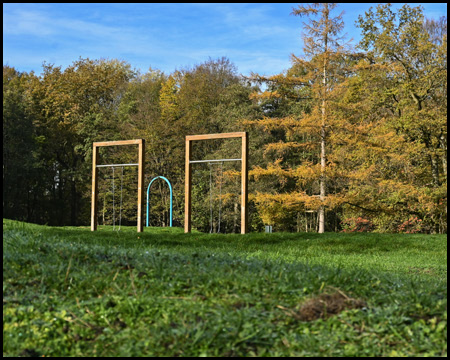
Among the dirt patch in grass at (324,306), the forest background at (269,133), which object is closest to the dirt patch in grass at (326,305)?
the dirt patch in grass at (324,306)

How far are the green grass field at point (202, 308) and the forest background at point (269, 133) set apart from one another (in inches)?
322

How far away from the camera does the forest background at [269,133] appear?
50.5ft

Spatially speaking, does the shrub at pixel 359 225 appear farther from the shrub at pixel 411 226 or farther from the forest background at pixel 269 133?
the shrub at pixel 411 226

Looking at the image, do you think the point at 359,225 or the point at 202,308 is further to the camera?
the point at 359,225

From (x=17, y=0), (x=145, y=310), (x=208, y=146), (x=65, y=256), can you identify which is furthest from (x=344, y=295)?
(x=208, y=146)

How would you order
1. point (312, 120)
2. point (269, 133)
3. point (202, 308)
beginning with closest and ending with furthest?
point (202, 308), point (312, 120), point (269, 133)

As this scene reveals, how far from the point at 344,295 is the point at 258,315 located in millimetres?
666

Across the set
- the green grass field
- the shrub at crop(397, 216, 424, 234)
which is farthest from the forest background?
the green grass field

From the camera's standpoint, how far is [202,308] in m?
3.25

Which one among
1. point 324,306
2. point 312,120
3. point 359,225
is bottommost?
point 324,306

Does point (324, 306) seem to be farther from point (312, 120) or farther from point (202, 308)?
point (312, 120)

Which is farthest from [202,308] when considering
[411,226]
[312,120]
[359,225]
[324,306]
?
[359,225]

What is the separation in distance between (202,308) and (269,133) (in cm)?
1531

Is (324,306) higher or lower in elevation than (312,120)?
lower
